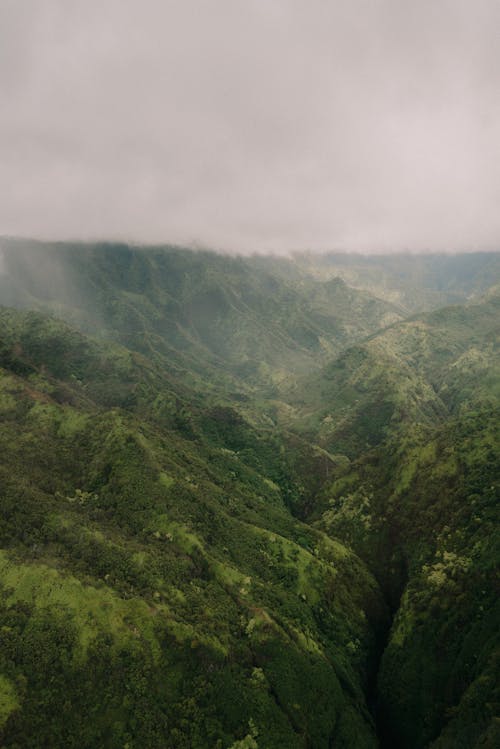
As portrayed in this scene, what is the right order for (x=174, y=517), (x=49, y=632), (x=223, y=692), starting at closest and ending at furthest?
(x=49, y=632) < (x=223, y=692) < (x=174, y=517)

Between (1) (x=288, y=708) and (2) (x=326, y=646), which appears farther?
(2) (x=326, y=646)

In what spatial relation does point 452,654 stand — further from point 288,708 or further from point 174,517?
point 174,517

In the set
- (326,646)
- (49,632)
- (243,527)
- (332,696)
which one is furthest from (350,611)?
(49,632)

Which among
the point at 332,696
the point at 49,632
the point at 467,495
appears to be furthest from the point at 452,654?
the point at 49,632

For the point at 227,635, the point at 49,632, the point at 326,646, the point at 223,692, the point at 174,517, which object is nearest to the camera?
the point at 49,632

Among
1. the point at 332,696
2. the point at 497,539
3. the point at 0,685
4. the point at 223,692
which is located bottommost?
the point at 332,696

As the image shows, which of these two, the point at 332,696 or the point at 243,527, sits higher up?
the point at 243,527
